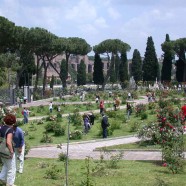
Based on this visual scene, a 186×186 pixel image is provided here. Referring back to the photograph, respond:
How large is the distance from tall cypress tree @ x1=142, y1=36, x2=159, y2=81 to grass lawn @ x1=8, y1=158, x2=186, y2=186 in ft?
190

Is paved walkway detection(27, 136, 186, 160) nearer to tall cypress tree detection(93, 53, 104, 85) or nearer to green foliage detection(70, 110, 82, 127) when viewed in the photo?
green foliage detection(70, 110, 82, 127)

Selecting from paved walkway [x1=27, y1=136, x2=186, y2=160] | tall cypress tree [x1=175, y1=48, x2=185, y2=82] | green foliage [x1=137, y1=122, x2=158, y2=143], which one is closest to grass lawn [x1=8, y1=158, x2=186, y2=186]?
paved walkway [x1=27, y1=136, x2=186, y2=160]

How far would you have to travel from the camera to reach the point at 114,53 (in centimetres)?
7006

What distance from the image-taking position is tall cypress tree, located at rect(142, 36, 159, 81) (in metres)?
67.6

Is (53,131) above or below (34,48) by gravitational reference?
below

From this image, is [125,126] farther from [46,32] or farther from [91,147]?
[46,32]

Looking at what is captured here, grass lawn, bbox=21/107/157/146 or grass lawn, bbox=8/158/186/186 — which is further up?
grass lawn, bbox=8/158/186/186

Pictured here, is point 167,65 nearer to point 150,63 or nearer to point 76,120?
point 150,63

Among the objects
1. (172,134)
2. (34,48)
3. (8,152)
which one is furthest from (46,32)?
(8,152)

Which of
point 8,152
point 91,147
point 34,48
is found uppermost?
point 34,48

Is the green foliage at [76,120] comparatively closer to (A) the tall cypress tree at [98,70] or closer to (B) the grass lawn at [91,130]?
(B) the grass lawn at [91,130]

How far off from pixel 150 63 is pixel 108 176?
59938 millimetres

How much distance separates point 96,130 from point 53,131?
200 cm

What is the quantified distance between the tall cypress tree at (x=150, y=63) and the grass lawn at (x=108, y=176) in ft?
190
